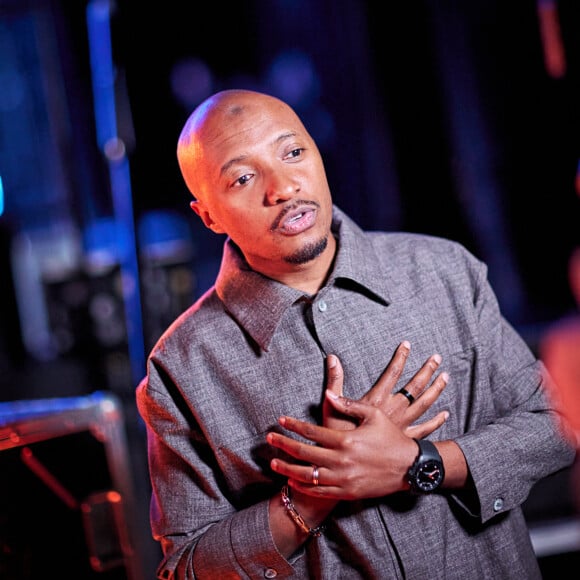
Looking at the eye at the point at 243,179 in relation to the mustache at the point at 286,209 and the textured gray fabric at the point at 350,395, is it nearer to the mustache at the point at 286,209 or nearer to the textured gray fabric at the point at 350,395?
the mustache at the point at 286,209

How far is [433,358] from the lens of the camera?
5.04 feet

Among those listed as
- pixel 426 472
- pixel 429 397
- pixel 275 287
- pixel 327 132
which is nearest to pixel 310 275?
pixel 275 287

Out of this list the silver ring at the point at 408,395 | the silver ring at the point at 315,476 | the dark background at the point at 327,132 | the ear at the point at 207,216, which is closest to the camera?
the silver ring at the point at 315,476

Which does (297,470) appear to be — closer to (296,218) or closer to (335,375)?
(335,375)

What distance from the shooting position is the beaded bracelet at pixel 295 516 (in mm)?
1501

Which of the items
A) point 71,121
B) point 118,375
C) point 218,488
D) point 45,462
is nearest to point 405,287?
point 218,488

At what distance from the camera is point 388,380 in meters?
1.51

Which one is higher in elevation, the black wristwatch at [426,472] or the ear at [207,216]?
the ear at [207,216]

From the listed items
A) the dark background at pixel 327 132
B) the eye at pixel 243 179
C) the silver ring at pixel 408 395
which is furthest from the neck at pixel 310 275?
the dark background at pixel 327 132

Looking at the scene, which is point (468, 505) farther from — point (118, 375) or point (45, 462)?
point (118, 375)

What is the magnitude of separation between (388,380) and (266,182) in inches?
20.6

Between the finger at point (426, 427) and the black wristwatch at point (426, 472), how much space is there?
3cm

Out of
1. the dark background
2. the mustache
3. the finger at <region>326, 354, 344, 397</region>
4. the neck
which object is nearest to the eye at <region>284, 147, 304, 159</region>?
the mustache

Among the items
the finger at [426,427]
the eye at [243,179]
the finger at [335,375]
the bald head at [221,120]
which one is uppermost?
the bald head at [221,120]
